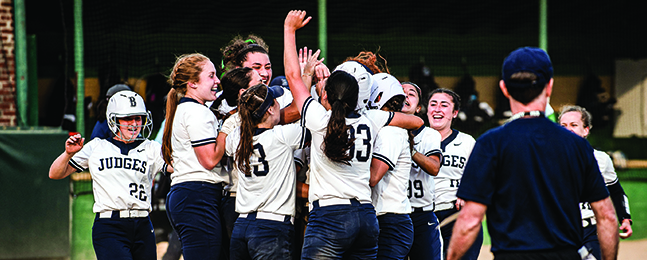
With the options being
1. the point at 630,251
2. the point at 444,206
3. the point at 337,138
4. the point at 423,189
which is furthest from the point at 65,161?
the point at 630,251

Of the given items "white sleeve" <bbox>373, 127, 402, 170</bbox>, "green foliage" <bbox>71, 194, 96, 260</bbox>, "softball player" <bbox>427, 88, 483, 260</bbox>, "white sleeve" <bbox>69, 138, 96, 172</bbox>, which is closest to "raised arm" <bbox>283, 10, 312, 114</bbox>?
"white sleeve" <bbox>373, 127, 402, 170</bbox>

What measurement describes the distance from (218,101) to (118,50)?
7.02m

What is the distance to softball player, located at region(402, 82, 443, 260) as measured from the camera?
3.85m

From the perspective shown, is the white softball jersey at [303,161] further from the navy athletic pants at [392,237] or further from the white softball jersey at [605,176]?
the white softball jersey at [605,176]

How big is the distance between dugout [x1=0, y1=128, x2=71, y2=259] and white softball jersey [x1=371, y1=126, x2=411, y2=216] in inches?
178

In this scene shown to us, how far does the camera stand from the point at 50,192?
6.54 m

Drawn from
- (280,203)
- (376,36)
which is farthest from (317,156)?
(376,36)

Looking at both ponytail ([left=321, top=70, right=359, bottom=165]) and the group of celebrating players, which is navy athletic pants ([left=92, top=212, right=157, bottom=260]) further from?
ponytail ([left=321, top=70, right=359, bottom=165])

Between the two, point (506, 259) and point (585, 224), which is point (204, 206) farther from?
point (585, 224)

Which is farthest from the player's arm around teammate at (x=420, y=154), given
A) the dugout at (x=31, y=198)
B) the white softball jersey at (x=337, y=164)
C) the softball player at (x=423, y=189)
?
the dugout at (x=31, y=198)

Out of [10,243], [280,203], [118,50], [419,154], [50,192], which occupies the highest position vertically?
[118,50]

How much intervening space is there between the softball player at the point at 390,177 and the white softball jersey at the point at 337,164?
6.7 inches

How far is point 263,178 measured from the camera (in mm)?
3195

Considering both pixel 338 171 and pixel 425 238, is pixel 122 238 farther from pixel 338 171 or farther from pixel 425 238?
pixel 425 238
